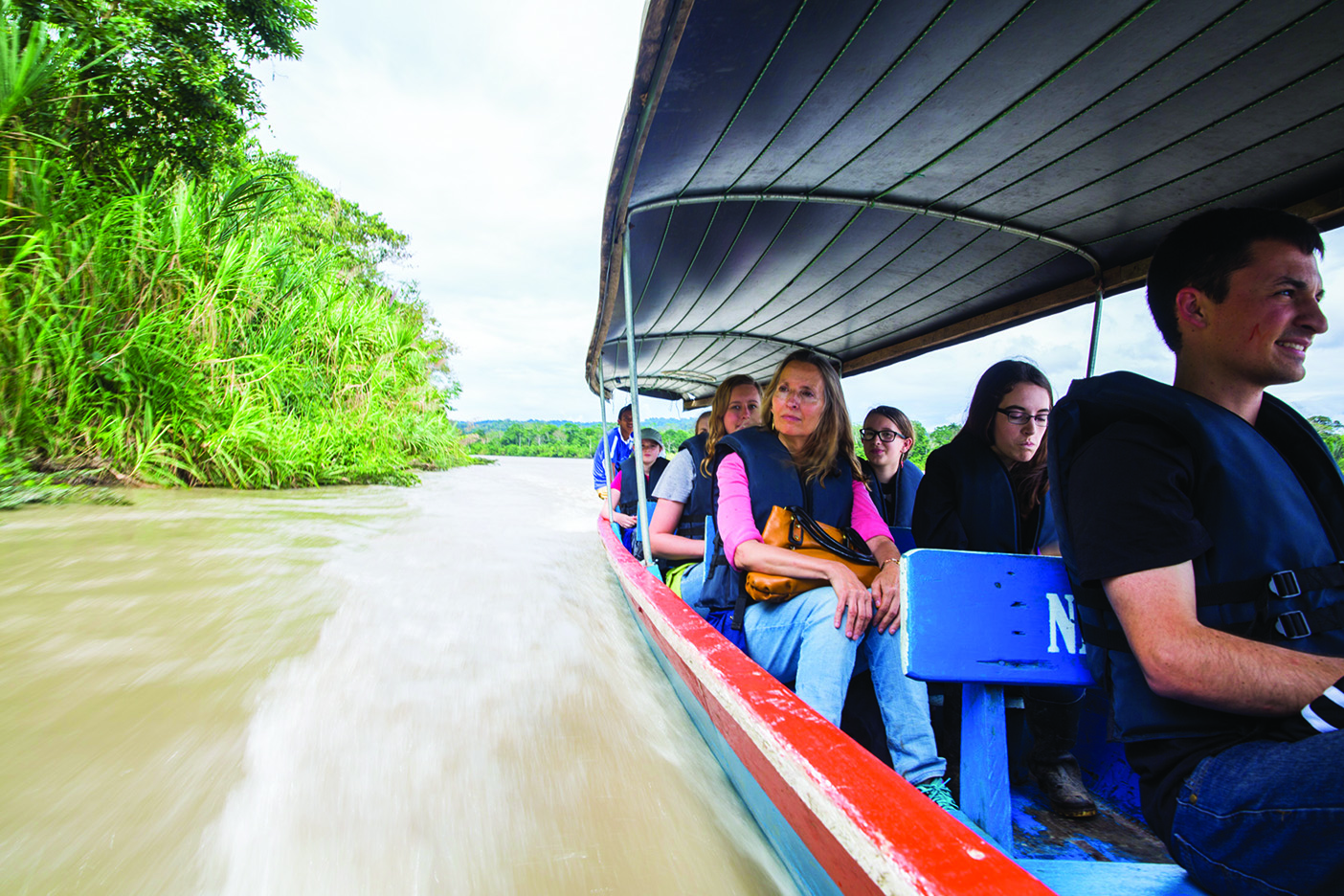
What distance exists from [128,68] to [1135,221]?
681cm

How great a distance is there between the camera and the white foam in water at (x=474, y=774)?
117cm

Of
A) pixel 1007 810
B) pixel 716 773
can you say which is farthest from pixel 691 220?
pixel 1007 810

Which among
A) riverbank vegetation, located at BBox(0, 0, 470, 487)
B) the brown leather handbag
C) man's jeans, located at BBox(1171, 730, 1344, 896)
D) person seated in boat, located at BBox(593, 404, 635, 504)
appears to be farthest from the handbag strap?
riverbank vegetation, located at BBox(0, 0, 470, 487)

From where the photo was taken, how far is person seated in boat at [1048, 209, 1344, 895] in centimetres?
74

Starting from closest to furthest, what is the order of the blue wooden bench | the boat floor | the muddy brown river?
the blue wooden bench < the muddy brown river < the boat floor

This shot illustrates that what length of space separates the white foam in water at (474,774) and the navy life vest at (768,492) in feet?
1.45

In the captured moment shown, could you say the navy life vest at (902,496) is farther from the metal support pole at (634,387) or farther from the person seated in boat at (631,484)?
the person seated in boat at (631,484)

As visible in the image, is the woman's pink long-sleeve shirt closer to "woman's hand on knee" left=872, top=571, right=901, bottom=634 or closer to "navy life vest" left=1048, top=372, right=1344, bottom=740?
"woman's hand on knee" left=872, top=571, right=901, bottom=634

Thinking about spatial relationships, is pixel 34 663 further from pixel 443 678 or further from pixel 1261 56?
pixel 1261 56

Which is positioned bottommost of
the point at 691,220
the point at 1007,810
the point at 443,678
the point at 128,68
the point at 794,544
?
the point at 443,678

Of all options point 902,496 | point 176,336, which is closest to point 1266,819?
point 902,496

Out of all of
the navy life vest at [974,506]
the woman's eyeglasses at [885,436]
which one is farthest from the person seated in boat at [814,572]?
the woman's eyeglasses at [885,436]

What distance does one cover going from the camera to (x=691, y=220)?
7.73 feet

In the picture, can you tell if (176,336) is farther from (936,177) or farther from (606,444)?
(936,177)
